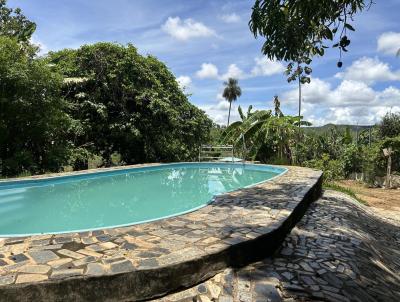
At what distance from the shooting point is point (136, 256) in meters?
3.66

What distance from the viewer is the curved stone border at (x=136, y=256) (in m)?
3.17

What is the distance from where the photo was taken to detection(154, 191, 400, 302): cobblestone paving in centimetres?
361

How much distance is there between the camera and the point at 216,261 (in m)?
3.87

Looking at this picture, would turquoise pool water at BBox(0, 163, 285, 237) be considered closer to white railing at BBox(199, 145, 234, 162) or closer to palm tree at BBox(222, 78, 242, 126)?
white railing at BBox(199, 145, 234, 162)

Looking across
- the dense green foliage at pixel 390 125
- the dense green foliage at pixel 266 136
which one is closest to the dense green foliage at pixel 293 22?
the dense green foliage at pixel 266 136

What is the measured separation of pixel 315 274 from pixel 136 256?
81.2 inches

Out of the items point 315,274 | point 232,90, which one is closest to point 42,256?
point 315,274

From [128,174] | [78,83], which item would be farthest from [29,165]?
[78,83]

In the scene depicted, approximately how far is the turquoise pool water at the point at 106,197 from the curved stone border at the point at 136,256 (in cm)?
68

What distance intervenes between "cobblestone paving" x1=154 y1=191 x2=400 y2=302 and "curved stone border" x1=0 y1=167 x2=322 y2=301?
166mm

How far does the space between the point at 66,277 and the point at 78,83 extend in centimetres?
1356

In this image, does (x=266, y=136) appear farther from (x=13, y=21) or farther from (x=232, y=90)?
(x=232, y=90)

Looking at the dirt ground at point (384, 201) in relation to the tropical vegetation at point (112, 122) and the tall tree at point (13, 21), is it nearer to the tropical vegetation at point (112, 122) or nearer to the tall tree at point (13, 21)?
the tropical vegetation at point (112, 122)

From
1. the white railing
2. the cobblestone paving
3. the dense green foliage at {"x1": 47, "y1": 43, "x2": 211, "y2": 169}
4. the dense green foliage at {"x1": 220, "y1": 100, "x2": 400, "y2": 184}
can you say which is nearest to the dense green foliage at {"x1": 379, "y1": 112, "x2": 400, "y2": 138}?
the dense green foliage at {"x1": 220, "y1": 100, "x2": 400, "y2": 184}
